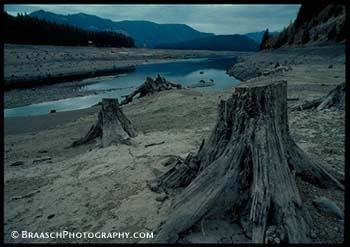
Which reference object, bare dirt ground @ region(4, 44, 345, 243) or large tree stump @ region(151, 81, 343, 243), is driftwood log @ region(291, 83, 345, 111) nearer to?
bare dirt ground @ region(4, 44, 345, 243)

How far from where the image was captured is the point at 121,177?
20.4 feet

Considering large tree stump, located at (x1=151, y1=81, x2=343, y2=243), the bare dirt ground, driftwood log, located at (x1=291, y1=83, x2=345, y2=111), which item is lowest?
the bare dirt ground

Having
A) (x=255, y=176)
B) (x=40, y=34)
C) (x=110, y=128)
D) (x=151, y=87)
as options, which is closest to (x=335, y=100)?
(x=255, y=176)

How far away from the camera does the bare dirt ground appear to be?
4258mm

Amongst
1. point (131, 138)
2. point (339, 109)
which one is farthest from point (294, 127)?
point (131, 138)

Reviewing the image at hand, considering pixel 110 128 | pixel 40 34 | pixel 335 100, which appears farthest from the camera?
pixel 40 34

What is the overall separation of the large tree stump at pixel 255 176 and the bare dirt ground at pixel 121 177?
224 millimetres

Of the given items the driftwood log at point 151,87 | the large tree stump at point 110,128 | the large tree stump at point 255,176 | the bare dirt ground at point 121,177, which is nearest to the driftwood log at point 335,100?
the bare dirt ground at point 121,177

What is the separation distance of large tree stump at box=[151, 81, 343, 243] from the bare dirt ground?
0.73ft

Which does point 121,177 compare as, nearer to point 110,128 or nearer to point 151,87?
point 110,128

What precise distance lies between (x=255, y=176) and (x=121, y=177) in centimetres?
339

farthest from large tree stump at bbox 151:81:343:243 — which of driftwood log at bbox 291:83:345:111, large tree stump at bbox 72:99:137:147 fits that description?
driftwood log at bbox 291:83:345:111

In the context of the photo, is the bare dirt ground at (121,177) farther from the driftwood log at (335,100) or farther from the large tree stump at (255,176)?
the driftwood log at (335,100)

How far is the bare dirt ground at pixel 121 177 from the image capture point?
4.26 metres
